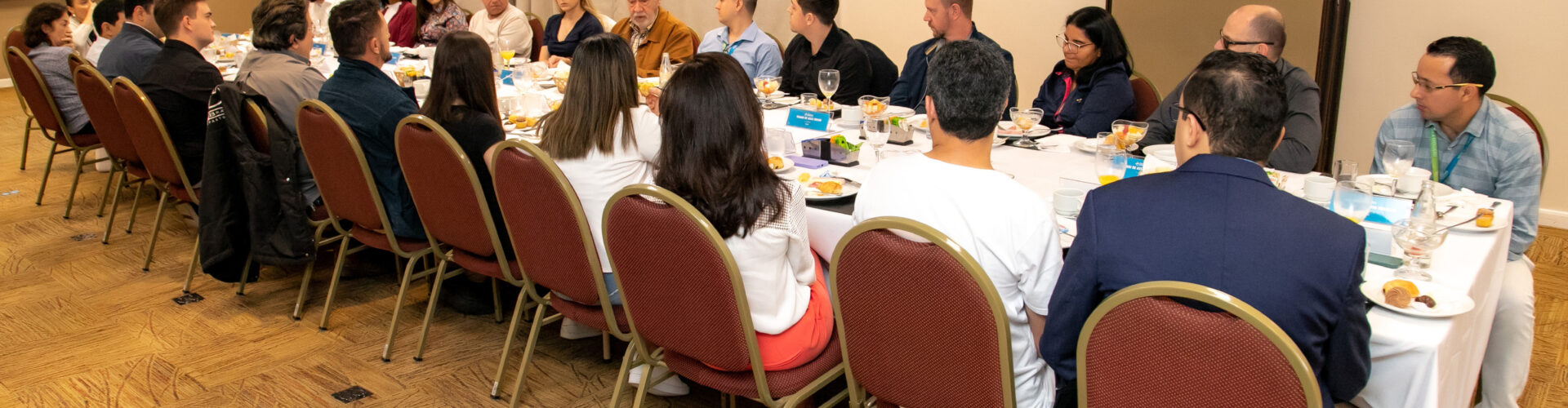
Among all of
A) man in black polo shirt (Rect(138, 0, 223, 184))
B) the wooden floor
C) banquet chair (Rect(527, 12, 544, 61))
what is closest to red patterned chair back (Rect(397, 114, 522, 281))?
the wooden floor

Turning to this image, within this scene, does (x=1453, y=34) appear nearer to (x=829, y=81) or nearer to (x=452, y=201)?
(x=829, y=81)

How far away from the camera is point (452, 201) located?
277cm

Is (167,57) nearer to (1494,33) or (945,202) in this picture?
(945,202)

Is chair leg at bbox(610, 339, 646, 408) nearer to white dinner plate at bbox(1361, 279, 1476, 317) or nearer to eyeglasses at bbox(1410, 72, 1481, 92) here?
white dinner plate at bbox(1361, 279, 1476, 317)

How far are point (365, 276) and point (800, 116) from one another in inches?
75.2

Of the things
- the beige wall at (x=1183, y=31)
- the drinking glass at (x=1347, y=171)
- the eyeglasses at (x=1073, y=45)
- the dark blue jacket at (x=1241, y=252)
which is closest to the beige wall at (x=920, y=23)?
the beige wall at (x=1183, y=31)

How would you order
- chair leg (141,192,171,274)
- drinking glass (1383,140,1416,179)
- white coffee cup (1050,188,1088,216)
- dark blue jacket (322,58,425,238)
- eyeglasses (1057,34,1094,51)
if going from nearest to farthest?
1. white coffee cup (1050,188,1088,216)
2. drinking glass (1383,140,1416,179)
3. dark blue jacket (322,58,425,238)
4. eyeglasses (1057,34,1094,51)
5. chair leg (141,192,171,274)

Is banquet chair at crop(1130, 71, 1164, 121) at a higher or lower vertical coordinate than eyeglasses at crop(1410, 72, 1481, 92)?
lower

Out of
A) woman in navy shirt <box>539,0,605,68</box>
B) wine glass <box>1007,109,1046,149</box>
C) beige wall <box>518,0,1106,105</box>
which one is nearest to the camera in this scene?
wine glass <box>1007,109,1046,149</box>

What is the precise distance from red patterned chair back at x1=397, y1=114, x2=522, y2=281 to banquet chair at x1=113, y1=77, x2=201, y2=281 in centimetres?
127

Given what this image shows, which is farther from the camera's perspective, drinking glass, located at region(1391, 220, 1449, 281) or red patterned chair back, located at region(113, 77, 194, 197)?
red patterned chair back, located at region(113, 77, 194, 197)

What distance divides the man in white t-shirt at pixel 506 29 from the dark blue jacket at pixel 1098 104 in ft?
11.9

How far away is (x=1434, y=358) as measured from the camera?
65.2 inches

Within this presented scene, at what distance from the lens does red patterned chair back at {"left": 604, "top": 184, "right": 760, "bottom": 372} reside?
1921 millimetres
